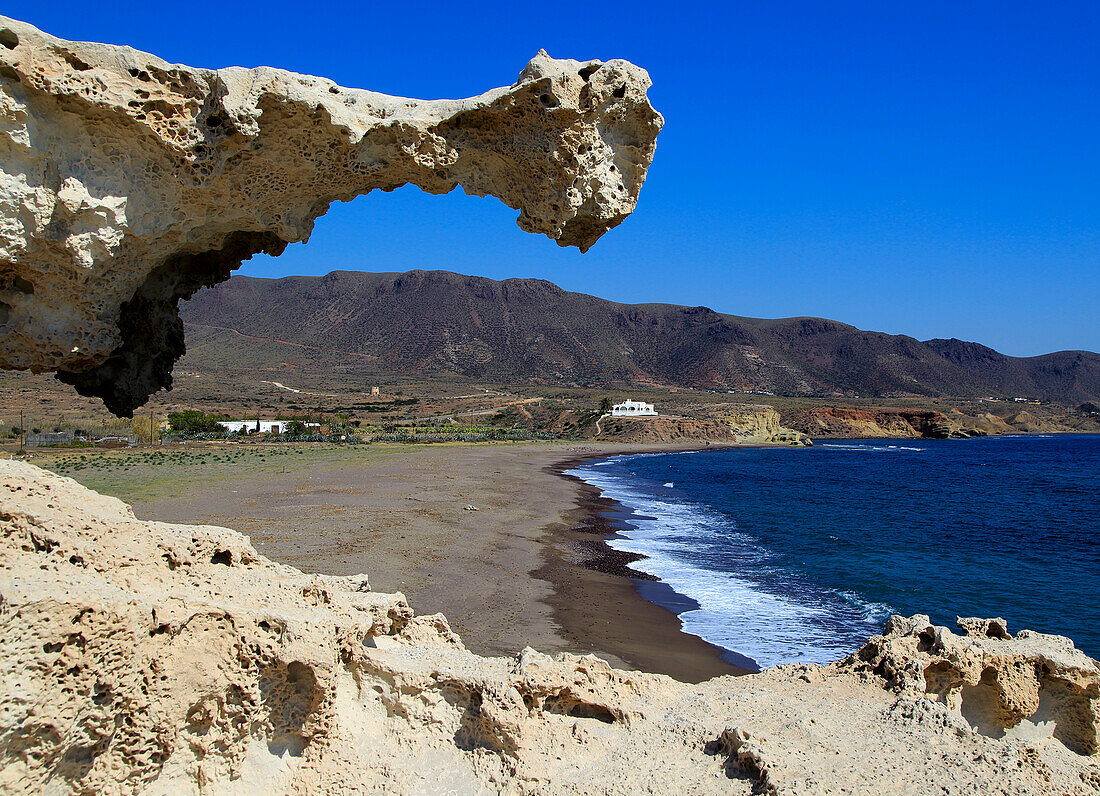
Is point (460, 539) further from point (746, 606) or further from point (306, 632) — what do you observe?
point (306, 632)

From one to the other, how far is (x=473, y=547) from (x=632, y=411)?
71.5 meters

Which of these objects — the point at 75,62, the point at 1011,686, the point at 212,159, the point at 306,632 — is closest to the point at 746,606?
the point at 1011,686

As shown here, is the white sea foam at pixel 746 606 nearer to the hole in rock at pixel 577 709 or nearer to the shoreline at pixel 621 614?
the shoreline at pixel 621 614

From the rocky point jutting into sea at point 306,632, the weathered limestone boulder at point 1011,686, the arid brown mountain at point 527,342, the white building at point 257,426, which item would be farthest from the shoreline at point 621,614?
the arid brown mountain at point 527,342

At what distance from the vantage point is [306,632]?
443 centimetres

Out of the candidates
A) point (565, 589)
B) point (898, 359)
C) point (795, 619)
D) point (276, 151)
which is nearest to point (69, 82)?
point (276, 151)

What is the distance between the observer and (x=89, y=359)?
21.5 ft

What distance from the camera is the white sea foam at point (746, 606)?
1227 centimetres

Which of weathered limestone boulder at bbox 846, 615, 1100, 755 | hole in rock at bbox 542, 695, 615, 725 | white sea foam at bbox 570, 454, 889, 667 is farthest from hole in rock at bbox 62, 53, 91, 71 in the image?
white sea foam at bbox 570, 454, 889, 667

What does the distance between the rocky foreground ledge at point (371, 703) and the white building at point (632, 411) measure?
80.2m

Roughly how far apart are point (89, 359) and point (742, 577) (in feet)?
49.6

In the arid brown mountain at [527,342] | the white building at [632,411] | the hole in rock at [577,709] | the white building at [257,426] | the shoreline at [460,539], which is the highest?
the arid brown mountain at [527,342]

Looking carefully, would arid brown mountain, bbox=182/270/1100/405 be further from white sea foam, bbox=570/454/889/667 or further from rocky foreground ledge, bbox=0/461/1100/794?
rocky foreground ledge, bbox=0/461/1100/794

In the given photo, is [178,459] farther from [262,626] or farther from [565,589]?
[262,626]
